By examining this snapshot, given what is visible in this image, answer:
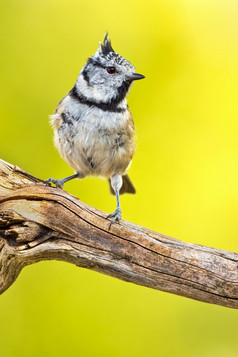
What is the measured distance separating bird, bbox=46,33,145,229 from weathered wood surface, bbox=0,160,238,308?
0.61 m

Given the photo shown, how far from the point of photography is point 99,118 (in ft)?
12.9

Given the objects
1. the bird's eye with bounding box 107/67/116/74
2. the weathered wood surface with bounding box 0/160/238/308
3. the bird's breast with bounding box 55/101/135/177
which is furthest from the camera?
the bird's eye with bounding box 107/67/116/74

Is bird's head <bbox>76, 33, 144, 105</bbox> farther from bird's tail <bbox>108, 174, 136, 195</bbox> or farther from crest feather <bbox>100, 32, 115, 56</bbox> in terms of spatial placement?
bird's tail <bbox>108, 174, 136, 195</bbox>

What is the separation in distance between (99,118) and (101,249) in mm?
1109

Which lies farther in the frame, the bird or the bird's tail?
the bird's tail

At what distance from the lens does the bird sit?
395 cm

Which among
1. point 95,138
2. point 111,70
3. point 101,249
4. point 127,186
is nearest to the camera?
point 101,249

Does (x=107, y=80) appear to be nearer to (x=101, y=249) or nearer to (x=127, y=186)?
(x=127, y=186)

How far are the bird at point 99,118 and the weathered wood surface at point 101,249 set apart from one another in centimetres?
61

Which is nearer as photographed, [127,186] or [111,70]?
[111,70]

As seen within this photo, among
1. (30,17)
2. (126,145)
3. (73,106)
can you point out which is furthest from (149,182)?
(30,17)

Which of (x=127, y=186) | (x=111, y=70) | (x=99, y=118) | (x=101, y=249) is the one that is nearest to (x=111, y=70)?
(x=111, y=70)

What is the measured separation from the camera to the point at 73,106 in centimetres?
400

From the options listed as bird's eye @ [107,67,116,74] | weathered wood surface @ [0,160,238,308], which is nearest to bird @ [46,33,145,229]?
bird's eye @ [107,67,116,74]
